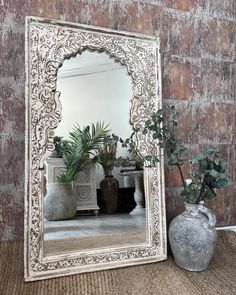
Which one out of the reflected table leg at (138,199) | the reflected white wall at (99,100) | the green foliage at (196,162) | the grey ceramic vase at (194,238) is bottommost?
the grey ceramic vase at (194,238)

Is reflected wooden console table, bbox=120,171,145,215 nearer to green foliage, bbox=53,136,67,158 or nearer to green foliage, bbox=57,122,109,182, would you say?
green foliage, bbox=57,122,109,182

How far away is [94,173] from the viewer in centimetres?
143

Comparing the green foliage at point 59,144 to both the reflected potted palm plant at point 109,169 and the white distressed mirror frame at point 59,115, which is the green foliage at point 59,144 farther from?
the reflected potted palm plant at point 109,169

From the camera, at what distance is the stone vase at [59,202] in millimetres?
1335

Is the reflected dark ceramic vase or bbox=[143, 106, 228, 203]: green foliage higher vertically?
bbox=[143, 106, 228, 203]: green foliage

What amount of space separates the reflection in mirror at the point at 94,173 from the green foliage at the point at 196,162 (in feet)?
0.54

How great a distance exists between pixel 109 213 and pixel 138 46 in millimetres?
934

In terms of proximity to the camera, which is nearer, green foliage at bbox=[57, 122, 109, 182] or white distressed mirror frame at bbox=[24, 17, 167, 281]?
white distressed mirror frame at bbox=[24, 17, 167, 281]

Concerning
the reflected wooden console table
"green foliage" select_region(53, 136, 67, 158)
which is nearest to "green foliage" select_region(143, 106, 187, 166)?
the reflected wooden console table

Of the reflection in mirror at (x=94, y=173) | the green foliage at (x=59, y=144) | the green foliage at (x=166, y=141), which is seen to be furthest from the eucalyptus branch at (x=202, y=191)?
the green foliage at (x=59, y=144)

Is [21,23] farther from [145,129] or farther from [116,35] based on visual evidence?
[145,129]

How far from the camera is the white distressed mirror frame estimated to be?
1283 millimetres

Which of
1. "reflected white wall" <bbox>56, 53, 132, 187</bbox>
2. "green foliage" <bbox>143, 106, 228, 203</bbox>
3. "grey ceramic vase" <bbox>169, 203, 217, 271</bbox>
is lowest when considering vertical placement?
"grey ceramic vase" <bbox>169, 203, 217, 271</bbox>

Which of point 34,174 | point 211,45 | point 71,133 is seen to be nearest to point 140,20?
point 211,45
